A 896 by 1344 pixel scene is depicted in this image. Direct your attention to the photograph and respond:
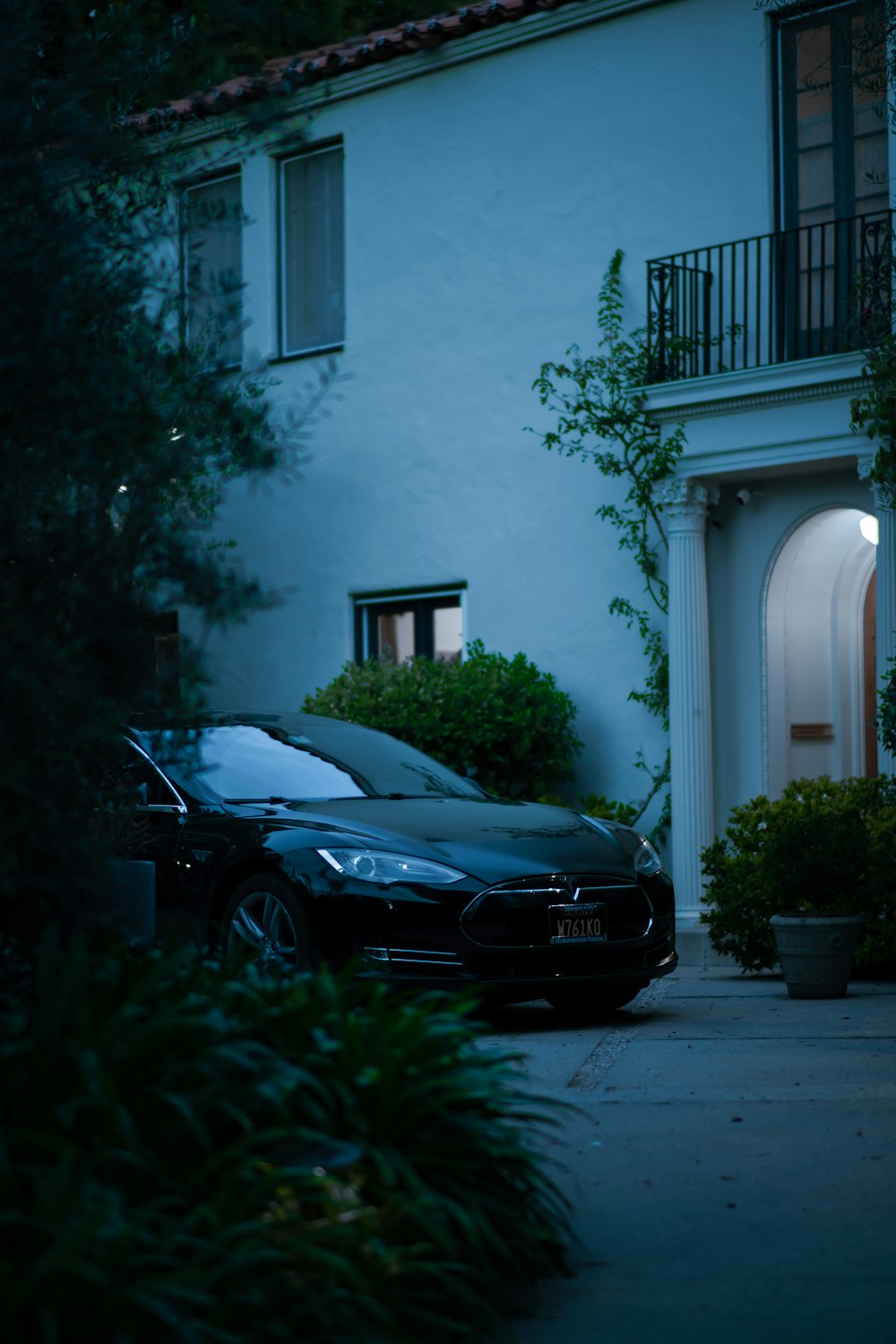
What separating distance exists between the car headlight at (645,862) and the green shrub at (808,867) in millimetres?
1251

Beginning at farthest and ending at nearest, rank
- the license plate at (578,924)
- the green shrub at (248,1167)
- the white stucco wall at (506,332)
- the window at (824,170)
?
the white stucco wall at (506,332)
the window at (824,170)
the license plate at (578,924)
the green shrub at (248,1167)

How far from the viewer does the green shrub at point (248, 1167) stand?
3242 millimetres

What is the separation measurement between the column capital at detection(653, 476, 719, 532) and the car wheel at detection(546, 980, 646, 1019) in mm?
5524

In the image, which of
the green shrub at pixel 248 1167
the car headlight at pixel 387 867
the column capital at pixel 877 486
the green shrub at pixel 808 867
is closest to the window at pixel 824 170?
the column capital at pixel 877 486

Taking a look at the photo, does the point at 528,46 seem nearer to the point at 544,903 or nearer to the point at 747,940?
the point at 747,940

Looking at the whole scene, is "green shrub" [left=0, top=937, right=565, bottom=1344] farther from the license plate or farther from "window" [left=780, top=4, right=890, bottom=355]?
"window" [left=780, top=4, right=890, bottom=355]

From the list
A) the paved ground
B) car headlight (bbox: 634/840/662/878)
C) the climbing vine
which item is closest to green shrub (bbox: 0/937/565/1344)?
the paved ground

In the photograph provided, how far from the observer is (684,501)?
13953 mm

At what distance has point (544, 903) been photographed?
8.33 m

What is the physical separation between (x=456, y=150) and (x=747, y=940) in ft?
28.5

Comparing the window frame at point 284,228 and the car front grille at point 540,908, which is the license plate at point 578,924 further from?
the window frame at point 284,228

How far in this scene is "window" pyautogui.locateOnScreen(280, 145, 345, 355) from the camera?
17766mm

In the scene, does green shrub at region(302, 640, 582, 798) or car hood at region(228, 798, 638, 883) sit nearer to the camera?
car hood at region(228, 798, 638, 883)

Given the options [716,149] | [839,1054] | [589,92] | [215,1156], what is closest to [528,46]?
[589,92]
